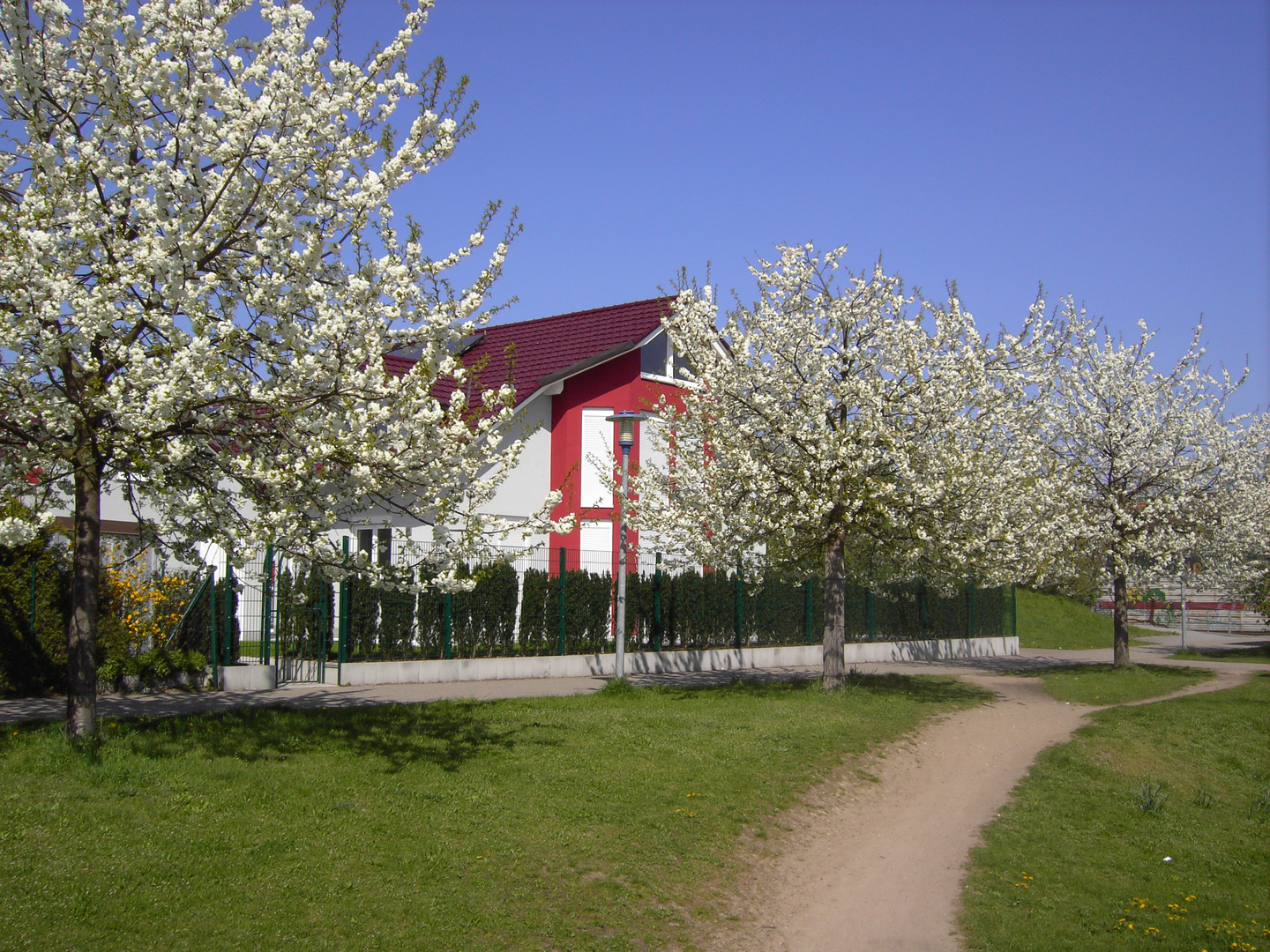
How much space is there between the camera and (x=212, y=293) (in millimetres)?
7941

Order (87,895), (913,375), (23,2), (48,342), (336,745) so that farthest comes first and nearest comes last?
(913,375), (336,745), (23,2), (48,342), (87,895)

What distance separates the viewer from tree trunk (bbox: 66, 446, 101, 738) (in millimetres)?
8281

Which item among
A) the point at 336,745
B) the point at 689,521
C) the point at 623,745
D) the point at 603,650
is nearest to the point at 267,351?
the point at 336,745

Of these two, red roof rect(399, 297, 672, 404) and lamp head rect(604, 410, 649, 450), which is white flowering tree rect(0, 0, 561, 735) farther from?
red roof rect(399, 297, 672, 404)

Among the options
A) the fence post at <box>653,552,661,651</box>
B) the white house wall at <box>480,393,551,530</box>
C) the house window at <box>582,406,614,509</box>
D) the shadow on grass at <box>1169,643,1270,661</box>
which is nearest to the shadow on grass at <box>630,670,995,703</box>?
the fence post at <box>653,552,661,651</box>

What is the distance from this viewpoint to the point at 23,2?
7547mm

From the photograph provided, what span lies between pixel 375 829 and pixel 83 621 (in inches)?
128

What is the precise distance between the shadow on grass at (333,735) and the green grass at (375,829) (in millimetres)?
47

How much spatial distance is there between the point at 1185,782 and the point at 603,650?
1037 centimetres

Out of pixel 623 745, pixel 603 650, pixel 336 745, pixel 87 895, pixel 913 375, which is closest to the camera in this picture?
pixel 87 895

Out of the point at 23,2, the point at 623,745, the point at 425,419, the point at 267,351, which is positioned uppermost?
the point at 23,2

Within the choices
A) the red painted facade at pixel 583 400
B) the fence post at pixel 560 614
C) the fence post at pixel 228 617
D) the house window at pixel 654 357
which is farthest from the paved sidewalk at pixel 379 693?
the house window at pixel 654 357

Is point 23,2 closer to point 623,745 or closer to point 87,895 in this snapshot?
point 87,895

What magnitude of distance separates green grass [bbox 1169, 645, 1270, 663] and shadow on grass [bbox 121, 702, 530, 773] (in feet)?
81.7
